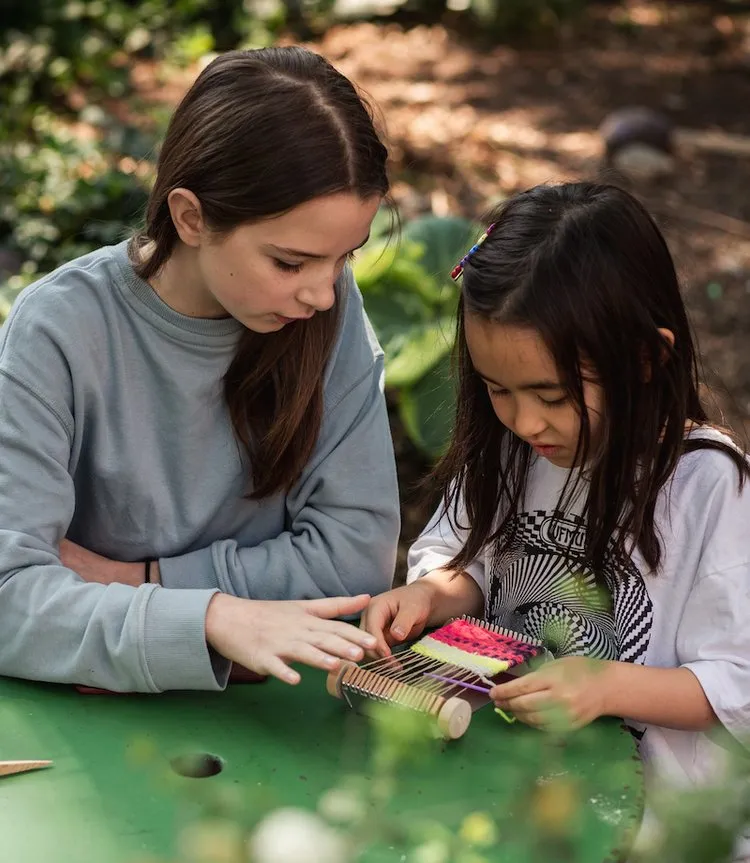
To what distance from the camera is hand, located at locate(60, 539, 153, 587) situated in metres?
1.88

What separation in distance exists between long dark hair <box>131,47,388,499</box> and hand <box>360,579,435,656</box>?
319mm

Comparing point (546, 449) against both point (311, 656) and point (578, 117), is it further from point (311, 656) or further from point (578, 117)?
point (578, 117)

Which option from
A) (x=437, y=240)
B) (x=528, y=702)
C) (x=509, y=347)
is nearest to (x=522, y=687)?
(x=528, y=702)

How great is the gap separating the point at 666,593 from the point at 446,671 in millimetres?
375

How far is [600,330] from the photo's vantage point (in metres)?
1.71

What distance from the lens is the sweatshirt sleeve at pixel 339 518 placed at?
76.4 inches

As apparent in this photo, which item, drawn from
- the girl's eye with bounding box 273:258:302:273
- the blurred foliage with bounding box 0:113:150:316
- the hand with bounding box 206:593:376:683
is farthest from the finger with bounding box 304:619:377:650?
the blurred foliage with bounding box 0:113:150:316

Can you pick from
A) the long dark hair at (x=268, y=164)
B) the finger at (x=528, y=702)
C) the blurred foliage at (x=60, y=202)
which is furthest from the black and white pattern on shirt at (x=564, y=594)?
the blurred foliage at (x=60, y=202)

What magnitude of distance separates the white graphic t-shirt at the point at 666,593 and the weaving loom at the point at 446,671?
0.15 m

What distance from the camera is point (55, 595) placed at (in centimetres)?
169

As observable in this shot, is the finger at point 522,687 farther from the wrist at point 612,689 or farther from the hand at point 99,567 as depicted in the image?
the hand at point 99,567

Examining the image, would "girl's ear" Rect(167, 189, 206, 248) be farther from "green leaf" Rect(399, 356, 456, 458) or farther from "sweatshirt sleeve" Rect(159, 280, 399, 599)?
"green leaf" Rect(399, 356, 456, 458)

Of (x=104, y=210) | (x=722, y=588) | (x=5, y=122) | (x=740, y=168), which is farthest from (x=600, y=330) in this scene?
(x=740, y=168)

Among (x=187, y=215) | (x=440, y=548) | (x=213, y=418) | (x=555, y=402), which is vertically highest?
(x=187, y=215)
